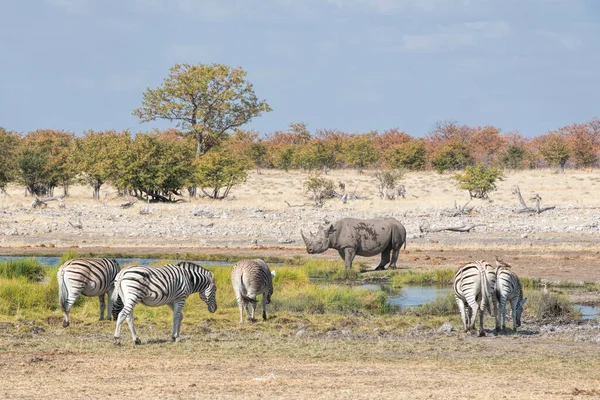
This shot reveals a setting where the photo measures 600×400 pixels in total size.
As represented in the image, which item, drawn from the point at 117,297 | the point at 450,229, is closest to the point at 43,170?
the point at 450,229

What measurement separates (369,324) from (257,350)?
394 cm

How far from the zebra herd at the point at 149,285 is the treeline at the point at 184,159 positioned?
37.9 m

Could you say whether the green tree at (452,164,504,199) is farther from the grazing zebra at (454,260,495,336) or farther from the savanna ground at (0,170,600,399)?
the grazing zebra at (454,260,495,336)

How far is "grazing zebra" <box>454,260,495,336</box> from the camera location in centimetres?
1544

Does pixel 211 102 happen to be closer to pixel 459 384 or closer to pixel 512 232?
pixel 512 232

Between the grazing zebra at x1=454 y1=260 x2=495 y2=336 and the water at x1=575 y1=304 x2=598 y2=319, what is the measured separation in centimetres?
383

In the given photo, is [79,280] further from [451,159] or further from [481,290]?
[451,159]

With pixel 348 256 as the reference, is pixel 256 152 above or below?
above

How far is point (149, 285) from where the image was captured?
1374cm

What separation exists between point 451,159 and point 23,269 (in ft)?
225

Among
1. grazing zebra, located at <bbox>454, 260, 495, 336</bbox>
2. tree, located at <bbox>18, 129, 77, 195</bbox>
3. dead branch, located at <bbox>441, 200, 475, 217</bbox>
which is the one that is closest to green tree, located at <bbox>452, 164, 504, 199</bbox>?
dead branch, located at <bbox>441, 200, 475, 217</bbox>

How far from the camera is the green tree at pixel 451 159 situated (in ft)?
288

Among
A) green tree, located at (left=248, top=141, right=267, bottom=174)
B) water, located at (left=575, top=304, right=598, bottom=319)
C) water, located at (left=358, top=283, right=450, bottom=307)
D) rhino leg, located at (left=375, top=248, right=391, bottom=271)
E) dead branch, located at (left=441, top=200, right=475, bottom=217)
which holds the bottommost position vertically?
water, located at (left=575, top=304, right=598, bottom=319)

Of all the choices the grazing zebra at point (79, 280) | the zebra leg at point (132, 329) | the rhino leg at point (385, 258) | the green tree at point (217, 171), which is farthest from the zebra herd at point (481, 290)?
the green tree at point (217, 171)
